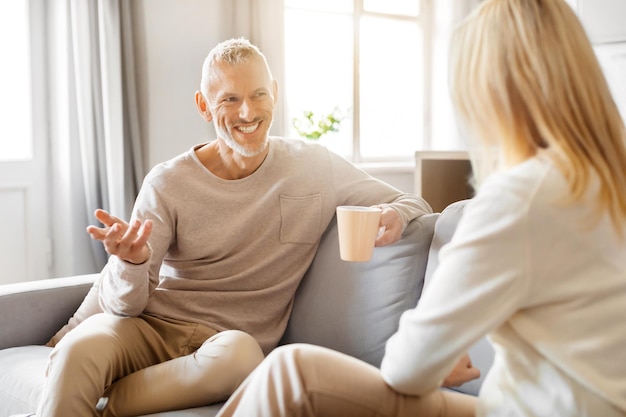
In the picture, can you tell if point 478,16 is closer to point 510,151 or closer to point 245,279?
point 510,151

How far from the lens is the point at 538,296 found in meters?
0.93

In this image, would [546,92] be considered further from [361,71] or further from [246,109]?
[361,71]

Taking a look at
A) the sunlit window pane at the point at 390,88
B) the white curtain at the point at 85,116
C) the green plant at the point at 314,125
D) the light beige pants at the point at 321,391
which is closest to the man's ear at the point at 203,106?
the light beige pants at the point at 321,391

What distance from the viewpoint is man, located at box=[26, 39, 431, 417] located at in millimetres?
1697

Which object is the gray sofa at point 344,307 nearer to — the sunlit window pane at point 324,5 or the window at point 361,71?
the window at point 361,71

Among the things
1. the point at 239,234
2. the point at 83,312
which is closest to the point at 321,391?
the point at 239,234

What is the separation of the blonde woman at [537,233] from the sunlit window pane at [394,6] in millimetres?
4141

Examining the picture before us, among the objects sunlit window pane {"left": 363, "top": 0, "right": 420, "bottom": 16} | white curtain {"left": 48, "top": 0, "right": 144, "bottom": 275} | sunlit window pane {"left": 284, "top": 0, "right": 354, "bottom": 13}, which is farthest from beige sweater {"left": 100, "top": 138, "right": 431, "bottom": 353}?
sunlit window pane {"left": 363, "top": 0, "right": 420, "bottom": 16}

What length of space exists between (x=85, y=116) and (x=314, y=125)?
4.80 feet

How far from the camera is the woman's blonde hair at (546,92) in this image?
0.94 metres

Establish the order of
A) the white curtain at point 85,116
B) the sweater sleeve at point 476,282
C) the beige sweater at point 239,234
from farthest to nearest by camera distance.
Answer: the white curtain at point 85,116
the beige sweater at point 239,234
the sweater sleeve at point 476,282

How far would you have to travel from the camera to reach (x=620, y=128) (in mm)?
981

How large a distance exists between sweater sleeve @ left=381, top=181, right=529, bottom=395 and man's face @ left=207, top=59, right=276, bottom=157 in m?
1.04

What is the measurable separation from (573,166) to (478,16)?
241mm
